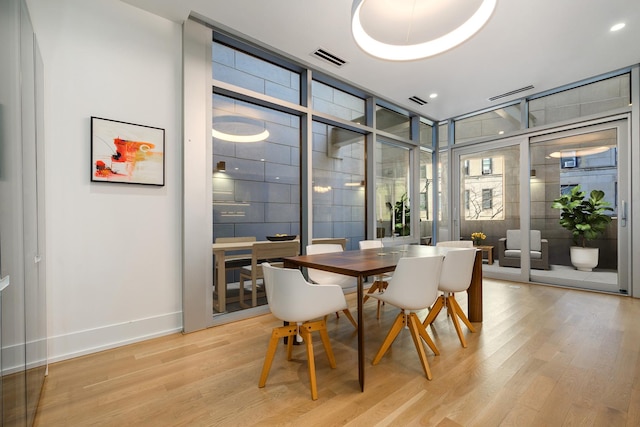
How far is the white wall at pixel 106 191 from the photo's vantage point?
2.35 metres

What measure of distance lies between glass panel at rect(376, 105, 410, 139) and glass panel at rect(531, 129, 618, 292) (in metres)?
2.23

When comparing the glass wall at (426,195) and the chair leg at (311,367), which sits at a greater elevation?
the glass wall at (426,195)

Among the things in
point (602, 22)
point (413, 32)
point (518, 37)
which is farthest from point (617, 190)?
point (413, 32)

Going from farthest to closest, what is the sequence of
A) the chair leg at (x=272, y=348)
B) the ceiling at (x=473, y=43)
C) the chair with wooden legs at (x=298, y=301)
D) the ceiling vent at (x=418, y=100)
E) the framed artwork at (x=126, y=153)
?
1. the ceiling vent at (x=418, y=100)
2. the ceiling at (x=473, y=43)
3. the framed artwork at (x=126, y=153)
4. the chair leg at (x=272, y=348)
5. the chair with wooden legs at (x=298, y=301)

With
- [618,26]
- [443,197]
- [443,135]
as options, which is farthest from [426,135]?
[618,26]

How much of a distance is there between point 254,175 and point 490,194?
15.2ft

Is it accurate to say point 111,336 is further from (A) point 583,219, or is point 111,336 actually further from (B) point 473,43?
(A) point 583,219

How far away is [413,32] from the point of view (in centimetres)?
225

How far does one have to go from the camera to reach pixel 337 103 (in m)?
4.42

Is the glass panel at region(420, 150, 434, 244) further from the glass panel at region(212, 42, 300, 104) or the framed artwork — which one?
the framed artwork

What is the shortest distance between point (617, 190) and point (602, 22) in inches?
99.8

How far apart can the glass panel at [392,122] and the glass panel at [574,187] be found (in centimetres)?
223

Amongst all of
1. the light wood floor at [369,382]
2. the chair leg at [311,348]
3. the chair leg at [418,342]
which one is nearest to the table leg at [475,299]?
the light wood floor at [369,382]

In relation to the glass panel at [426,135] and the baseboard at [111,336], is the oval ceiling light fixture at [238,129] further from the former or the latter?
the glass panel at [426,135]
